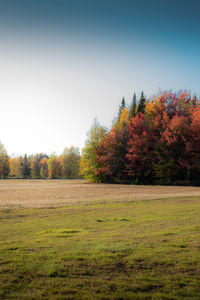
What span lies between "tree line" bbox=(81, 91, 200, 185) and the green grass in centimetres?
3434

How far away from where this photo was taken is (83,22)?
199 ft

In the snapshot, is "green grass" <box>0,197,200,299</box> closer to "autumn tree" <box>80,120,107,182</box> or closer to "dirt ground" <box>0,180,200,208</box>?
"dirt ground" <box>0,180,200,208</box>

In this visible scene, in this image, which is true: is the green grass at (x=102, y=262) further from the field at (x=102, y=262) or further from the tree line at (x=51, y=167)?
the tree line at (x=51, y=167)

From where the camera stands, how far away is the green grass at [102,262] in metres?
4.40

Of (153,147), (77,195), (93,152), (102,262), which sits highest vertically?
(153,147)

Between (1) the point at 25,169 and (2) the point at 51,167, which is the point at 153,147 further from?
(1) the point at 25,169

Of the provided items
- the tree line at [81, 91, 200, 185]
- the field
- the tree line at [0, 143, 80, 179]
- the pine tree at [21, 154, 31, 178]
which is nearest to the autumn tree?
the tree line at [81, 91, 200, 185]

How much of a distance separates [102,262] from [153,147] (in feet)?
140

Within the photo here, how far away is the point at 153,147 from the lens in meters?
47.2

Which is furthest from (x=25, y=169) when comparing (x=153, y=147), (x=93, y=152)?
(x=153, y=147)

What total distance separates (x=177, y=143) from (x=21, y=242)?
39472mm

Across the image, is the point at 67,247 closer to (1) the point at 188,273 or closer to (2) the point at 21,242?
(2) the point at 21,242

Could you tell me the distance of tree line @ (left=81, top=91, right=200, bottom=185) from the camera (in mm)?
42763

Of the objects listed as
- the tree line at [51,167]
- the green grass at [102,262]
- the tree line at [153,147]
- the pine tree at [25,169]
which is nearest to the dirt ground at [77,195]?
the green grass at [102,262]
